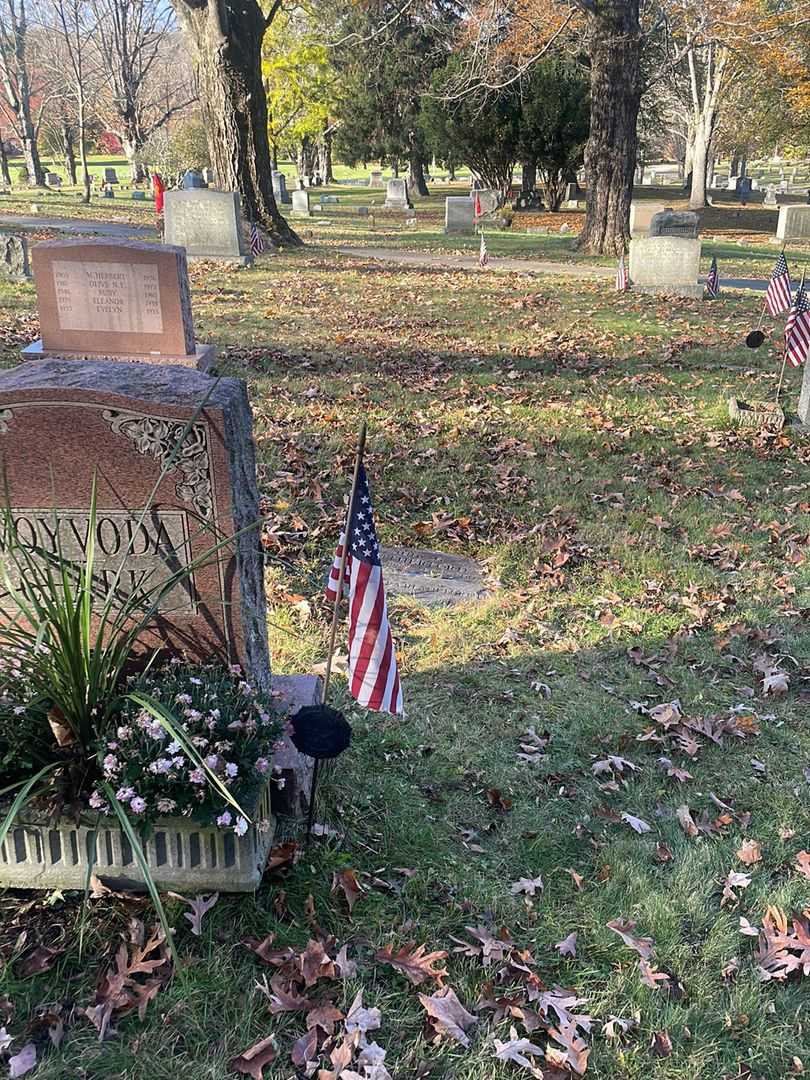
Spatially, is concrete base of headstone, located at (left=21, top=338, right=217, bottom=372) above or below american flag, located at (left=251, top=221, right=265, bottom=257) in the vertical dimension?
below

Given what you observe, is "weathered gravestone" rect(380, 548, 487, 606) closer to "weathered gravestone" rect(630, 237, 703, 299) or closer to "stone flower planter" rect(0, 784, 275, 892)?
"stone flower planter" rect(0, 784, 275, 892)

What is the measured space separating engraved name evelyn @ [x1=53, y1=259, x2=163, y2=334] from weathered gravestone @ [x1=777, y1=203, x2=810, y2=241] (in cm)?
2513

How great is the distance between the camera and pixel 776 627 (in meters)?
5.34

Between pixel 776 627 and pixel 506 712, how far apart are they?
197cm

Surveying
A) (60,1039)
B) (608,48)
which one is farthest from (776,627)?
(608,48)

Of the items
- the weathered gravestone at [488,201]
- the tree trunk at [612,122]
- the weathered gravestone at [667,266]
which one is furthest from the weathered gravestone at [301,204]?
the weathered gravestone at [667,266]

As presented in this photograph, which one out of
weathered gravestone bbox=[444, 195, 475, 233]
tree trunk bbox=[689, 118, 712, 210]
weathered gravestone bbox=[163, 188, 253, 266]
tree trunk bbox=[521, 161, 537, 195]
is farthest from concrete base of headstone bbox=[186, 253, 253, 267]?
tree trunk bbox=[689, 118, 712, 210]

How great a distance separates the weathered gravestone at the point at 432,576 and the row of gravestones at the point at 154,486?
2125mm

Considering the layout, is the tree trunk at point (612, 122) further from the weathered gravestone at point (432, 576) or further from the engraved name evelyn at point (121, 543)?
the engraved name evelyn at point (121, 543)

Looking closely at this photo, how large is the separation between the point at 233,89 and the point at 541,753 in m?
19.9

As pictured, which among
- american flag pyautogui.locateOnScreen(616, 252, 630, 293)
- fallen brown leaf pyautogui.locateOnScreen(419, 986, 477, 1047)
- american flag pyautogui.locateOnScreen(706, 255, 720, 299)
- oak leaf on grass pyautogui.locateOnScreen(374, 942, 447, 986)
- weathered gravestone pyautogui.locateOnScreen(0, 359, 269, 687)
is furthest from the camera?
american flag pyautogui.locateOnScreen(616, 252, 630, 293)

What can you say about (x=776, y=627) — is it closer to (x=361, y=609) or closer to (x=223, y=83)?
(x=361, y=609)

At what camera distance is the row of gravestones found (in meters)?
3.16

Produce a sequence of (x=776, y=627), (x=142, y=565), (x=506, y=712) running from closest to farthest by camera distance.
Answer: (x=142, y=565), (x=506, y=712), (x=776, y=627)
